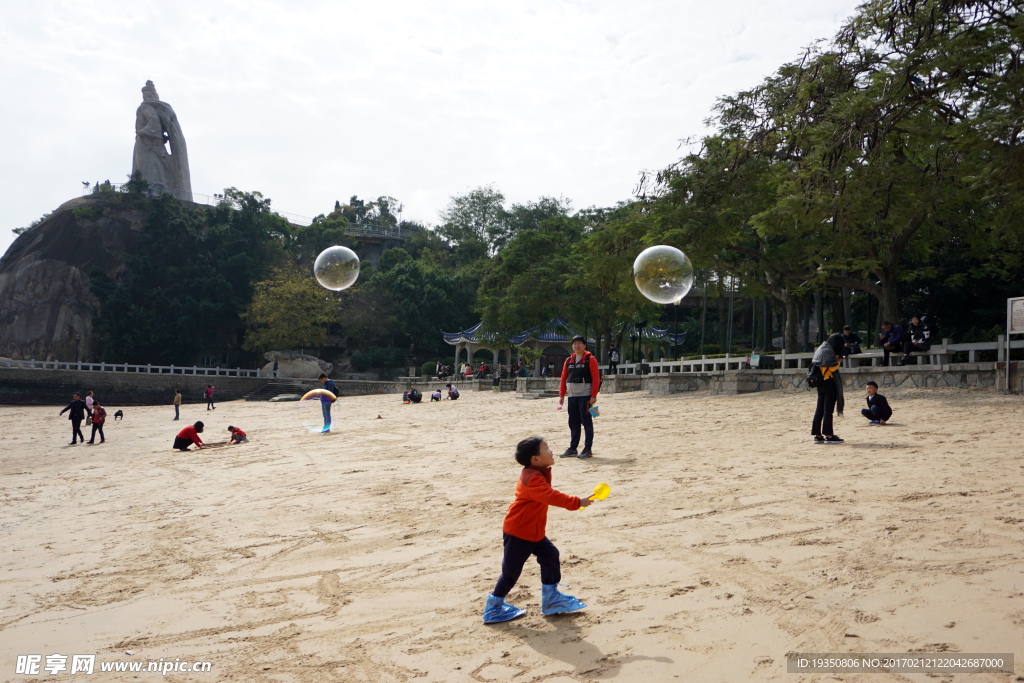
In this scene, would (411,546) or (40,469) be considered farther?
(40,469)

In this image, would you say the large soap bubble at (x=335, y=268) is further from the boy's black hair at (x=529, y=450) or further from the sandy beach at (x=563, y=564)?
the boy's black hair at (x=529, y=450)

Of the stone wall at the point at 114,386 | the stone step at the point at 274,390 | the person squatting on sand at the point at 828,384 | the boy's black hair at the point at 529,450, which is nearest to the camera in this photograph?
the boy's black hair at the point at 529,450

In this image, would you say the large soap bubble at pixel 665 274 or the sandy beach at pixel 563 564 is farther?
the large soap bubble at pixel 665 274

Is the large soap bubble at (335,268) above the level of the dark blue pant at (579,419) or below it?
above

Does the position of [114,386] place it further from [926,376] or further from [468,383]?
[926,376]

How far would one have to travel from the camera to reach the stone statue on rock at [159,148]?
69.4 metres

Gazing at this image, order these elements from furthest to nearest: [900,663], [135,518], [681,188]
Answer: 1. [681,188]
2. [135,518]
3. [900,663]

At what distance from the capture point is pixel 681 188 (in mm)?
22406

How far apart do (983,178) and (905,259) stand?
44.1 ft

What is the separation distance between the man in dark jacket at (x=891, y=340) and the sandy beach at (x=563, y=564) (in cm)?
676

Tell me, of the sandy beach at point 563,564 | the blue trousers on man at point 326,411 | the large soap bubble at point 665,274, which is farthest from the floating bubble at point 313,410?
the large soap bubble at point 665,274

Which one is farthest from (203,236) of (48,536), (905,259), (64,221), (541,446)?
(541,446)

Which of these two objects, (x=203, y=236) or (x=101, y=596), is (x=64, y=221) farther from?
(x=101, y=596)

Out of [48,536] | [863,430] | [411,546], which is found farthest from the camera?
[863,430]
